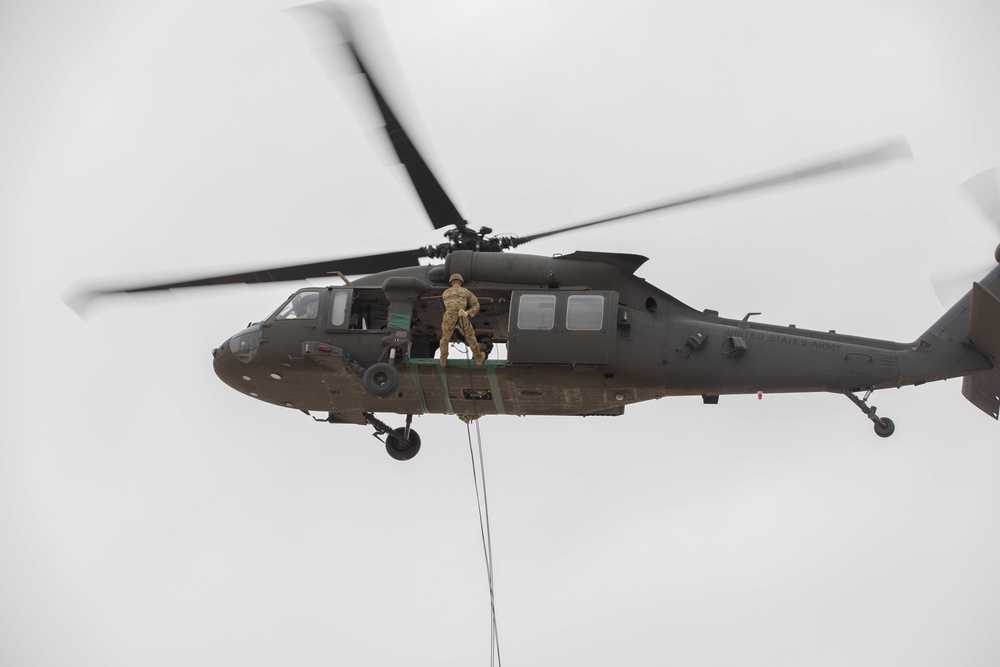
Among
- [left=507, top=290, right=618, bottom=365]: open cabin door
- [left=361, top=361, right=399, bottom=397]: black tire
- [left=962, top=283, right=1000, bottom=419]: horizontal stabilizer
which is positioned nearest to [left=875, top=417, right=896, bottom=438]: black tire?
[left=962, top=283, right=1000, bottom=419]: horizontal stabilizer

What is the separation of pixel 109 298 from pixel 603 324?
9055 millimetres

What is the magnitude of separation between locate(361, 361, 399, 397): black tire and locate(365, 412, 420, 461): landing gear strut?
2.40 metres

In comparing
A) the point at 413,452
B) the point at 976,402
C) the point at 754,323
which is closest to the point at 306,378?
the point at 413,452

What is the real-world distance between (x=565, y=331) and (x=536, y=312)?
0.59m

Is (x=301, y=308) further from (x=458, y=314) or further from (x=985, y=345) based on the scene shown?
(x=985, y=345)

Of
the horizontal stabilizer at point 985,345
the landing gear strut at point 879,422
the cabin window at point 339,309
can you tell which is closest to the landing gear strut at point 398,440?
the cabin window at point 339,309

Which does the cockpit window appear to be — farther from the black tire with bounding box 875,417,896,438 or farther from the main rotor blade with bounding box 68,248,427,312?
the black tire with bounding box 875,417,896,438

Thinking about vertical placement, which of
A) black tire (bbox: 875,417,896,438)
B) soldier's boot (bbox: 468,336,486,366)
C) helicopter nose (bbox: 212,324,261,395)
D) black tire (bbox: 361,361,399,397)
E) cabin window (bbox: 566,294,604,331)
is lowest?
black tire (bbox: 875,417,896,438)

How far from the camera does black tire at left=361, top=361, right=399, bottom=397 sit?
17391 mm

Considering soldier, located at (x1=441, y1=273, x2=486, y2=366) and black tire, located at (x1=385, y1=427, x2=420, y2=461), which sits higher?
soldier, located at (x1=441, y1=273, x2=486, y2=366)

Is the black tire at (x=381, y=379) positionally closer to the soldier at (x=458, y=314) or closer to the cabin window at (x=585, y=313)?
the soldier at (x=458, y=314)

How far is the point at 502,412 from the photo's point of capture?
60.8ft

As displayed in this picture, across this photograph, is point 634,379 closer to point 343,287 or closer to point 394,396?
point 394,396

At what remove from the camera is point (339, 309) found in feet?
60.7
